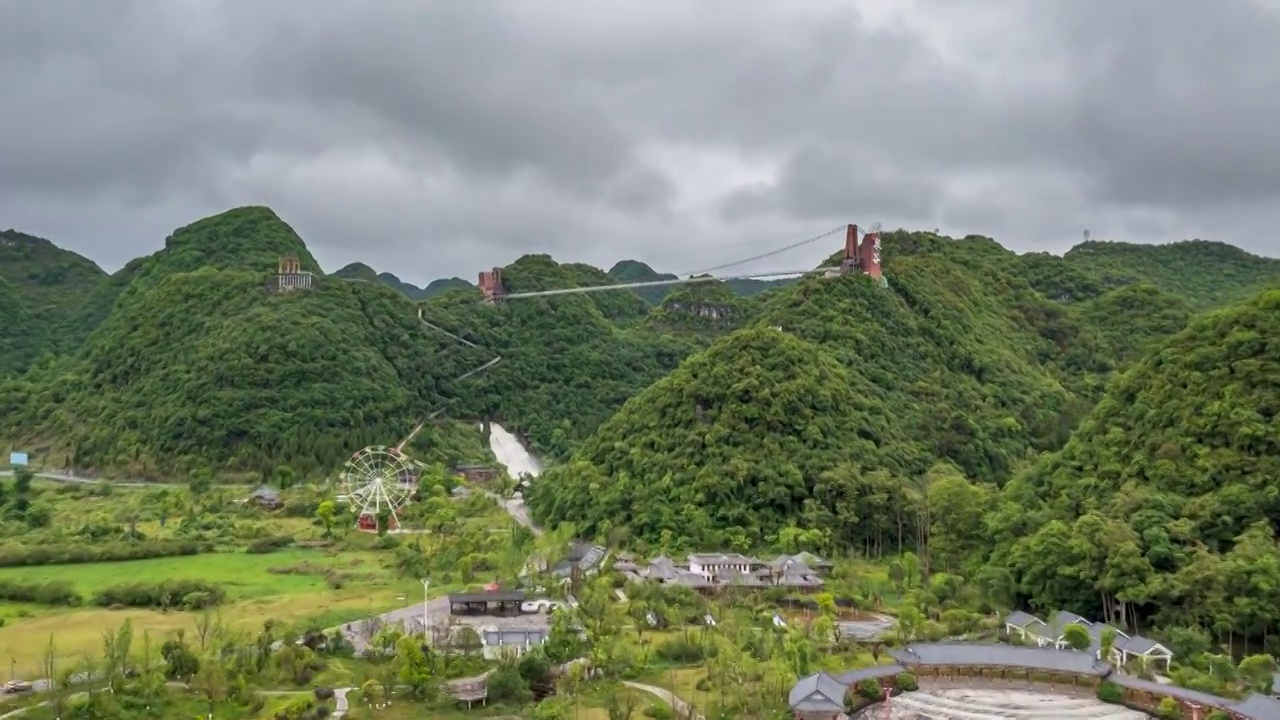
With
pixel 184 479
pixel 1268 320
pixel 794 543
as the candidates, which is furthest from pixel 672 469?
pixel 184 479

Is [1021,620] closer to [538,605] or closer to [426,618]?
[538,605]

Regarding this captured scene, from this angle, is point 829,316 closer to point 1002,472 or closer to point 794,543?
point 1002,472

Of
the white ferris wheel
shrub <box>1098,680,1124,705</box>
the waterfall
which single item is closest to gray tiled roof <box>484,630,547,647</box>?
shrub <box>1098,680,1124,705</box>

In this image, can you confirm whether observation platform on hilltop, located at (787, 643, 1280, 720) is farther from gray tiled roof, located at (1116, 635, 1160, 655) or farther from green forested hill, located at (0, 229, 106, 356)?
green forested hill, located at (0, 229, 106, 356)

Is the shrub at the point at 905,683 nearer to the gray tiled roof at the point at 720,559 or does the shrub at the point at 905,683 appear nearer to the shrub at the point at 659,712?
the shrub at the point at 659,712

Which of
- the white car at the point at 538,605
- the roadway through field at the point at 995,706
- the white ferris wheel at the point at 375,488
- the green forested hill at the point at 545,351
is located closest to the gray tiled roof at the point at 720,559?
the white car at the point at 538,605
